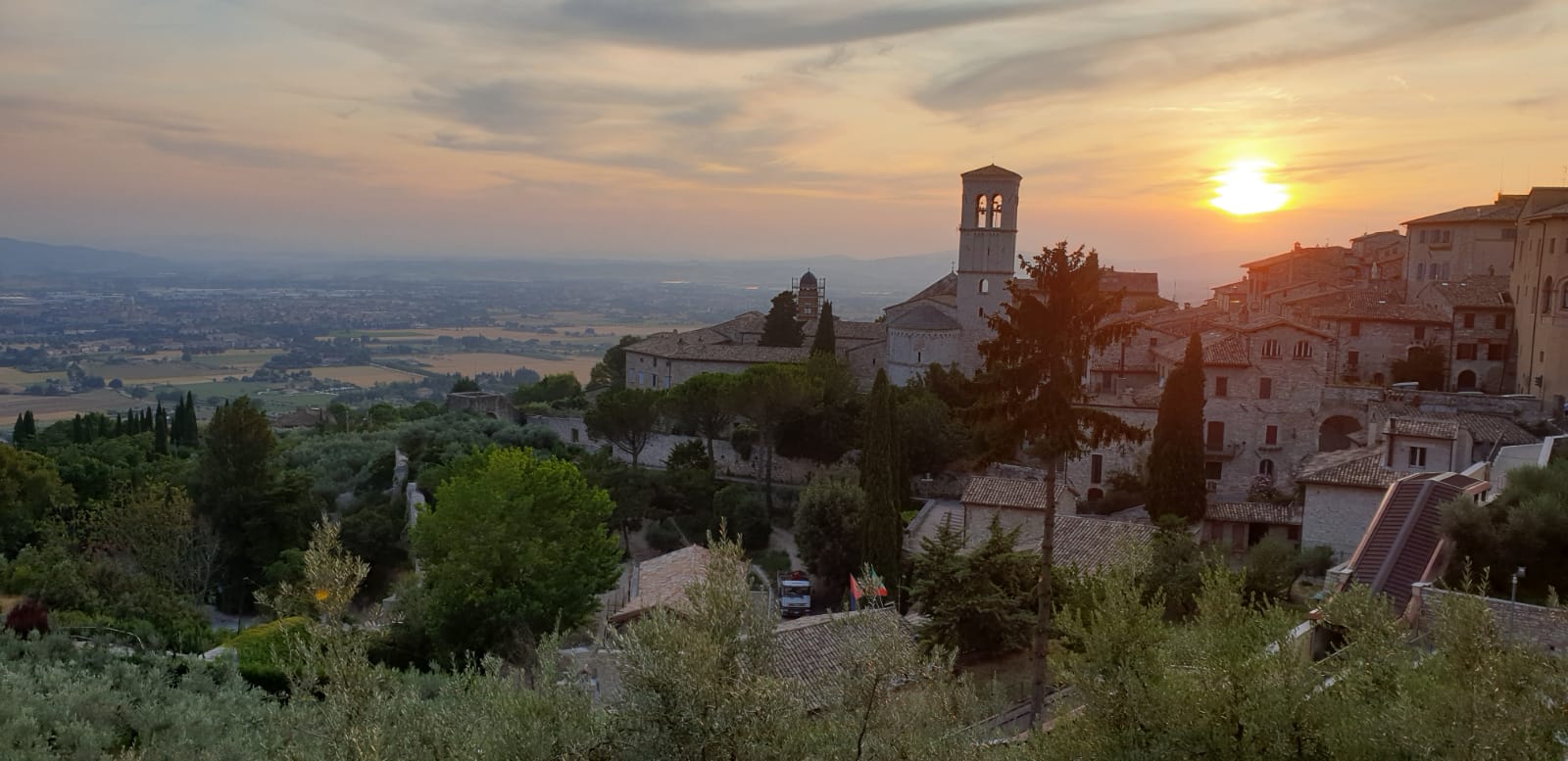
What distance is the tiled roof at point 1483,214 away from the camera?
3575cm

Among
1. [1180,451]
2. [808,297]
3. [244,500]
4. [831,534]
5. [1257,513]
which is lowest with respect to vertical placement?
[244,500]

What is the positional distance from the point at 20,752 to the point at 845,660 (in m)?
6.13

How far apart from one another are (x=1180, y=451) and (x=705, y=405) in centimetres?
1639

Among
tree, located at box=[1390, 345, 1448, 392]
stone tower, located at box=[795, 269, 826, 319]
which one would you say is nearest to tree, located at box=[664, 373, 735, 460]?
tree, located at box=[1390, 345, 1448, 392]

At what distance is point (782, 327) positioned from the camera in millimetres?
49500

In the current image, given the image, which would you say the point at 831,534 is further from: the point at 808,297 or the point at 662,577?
the point at 808,297

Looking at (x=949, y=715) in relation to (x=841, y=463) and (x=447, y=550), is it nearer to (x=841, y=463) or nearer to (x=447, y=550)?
(x=447, y=550)

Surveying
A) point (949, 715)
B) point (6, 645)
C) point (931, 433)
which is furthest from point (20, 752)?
point (931, 433)

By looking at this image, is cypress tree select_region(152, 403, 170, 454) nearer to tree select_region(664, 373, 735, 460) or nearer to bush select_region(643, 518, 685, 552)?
tree select_region(664, 373, 735, 460)

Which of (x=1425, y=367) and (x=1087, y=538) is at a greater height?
(x=1425, y=367)

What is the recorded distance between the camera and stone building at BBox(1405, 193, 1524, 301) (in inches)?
1407

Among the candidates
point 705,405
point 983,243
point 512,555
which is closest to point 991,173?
point 983,243

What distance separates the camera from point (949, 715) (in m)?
6.45

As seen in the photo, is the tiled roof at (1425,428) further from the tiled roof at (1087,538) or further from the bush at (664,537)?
the bush at (664,537)
